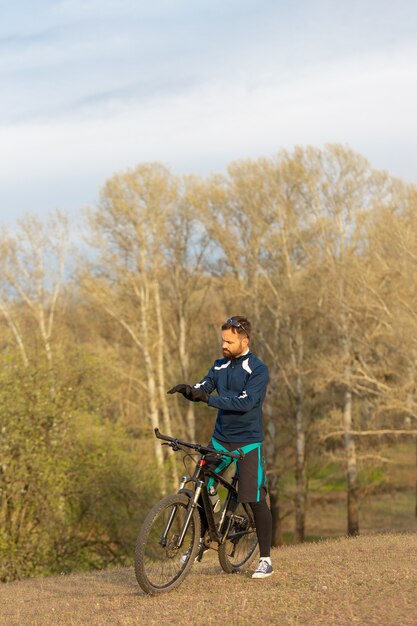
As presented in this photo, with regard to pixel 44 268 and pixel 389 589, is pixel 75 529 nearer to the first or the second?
pixel 389 589

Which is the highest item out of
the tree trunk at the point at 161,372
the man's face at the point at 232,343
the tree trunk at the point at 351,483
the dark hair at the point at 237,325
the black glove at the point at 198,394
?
the tree trunk at the point at 161,372

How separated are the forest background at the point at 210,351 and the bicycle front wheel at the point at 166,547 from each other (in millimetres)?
11889

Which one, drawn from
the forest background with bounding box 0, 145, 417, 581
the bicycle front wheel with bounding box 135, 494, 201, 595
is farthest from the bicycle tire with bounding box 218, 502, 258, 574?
the forest background with bounding box 0, 145, 417, 581

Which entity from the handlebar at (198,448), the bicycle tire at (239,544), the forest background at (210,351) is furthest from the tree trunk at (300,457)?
the handlebar at (198,448)

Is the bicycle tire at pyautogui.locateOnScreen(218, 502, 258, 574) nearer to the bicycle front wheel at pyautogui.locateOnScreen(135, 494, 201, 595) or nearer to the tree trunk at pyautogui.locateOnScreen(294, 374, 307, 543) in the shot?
the bicycle front wheel at pyautogui.locateOnScreen(135, 494, 201, 595)

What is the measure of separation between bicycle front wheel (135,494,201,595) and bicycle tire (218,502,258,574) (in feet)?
1.91

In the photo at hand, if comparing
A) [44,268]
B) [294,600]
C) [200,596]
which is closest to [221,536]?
[200,596]

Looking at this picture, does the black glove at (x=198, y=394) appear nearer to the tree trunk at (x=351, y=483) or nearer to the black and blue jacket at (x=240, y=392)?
the black and blue jacket at (x=240, y=392)

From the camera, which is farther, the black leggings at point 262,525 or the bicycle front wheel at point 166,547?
the black leggings at point 262,525

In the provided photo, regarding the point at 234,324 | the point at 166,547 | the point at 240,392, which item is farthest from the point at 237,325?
the point at 166,547

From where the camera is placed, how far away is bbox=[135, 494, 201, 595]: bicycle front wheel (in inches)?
283

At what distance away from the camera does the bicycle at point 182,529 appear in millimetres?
7266

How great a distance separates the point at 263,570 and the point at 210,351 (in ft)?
122

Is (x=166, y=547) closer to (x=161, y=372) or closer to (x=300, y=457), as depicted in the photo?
(x=300, y=457)
